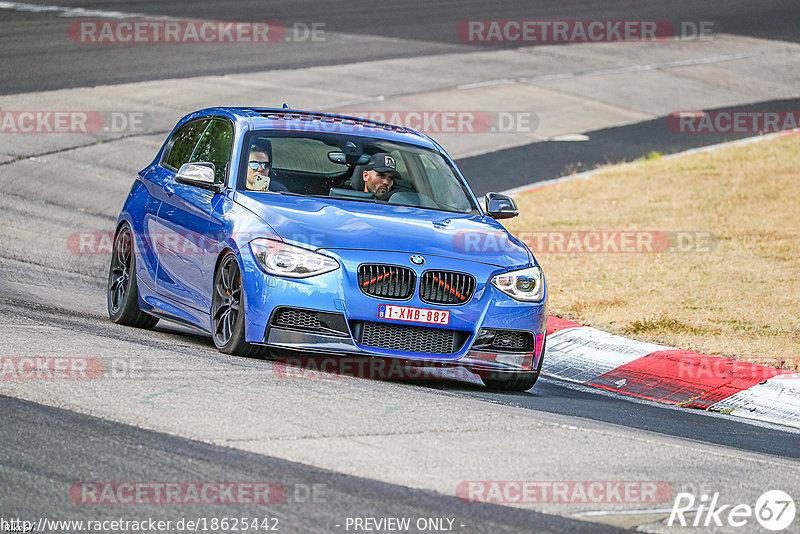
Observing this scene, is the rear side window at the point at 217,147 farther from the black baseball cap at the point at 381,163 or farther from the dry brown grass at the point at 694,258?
the dry brown grass at the point at 694,258

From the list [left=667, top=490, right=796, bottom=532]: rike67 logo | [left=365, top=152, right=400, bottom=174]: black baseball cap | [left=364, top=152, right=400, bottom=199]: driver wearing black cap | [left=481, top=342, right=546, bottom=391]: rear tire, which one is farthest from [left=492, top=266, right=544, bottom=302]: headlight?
[left=667, top=490, right=796, bottom=532]: rike67 logo

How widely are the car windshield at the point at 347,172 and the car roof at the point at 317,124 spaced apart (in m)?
0.09

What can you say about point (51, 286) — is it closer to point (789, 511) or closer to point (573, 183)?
point (789, 511)

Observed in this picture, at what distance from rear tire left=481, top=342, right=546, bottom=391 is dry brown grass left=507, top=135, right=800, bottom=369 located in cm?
237

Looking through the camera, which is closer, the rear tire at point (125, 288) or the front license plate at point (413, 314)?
the front license plate at point (413, 314)

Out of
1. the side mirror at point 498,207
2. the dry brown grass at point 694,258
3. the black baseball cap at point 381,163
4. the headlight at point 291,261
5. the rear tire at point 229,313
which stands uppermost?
the black baseball cap at point 381,163

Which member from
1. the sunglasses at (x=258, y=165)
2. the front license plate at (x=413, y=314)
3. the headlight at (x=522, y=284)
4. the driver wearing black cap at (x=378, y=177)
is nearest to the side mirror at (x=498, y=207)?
the driver wearing black cap at (x=378, y=177)

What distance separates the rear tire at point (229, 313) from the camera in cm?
810

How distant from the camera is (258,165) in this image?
30.0 feet

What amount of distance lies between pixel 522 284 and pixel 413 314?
2.89 ft

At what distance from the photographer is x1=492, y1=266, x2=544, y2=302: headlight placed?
8.29 meters

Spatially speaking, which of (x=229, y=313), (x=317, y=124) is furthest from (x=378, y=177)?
(x=229, y=313)

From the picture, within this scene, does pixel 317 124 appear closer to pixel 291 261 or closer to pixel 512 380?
pixel 291 261

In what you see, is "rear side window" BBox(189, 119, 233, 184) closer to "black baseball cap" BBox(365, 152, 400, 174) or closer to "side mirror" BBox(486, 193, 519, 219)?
"black baseball cap" BBox(365, 152, 400, 174)
